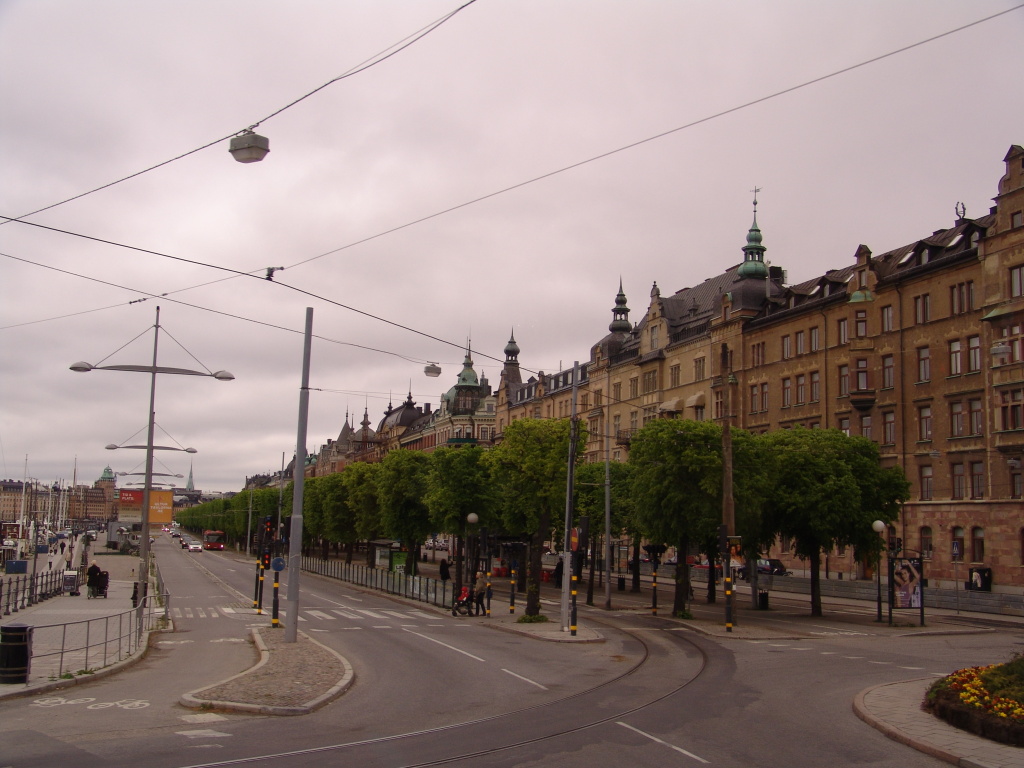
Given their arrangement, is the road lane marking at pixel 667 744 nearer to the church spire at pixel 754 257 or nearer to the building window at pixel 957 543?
the building window at pixel 957 543

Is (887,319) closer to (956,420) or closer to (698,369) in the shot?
(956,420)

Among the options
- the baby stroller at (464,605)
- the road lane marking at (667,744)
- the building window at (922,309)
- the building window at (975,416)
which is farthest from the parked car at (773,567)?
the road lane marking at (667,744)

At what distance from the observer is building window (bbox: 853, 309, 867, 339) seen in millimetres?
57625

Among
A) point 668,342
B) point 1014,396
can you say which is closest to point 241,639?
point 1014,396

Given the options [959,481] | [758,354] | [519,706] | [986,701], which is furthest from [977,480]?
[519,706]

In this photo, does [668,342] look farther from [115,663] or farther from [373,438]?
[373,438]

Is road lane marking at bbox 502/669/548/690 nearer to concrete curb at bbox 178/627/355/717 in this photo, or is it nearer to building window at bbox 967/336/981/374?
concrete curb at bbox 178/627/355/717

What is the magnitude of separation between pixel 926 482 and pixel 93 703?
4748cm

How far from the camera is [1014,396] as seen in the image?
46969mm

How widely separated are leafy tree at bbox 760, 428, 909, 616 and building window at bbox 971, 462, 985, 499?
10649 millimetres

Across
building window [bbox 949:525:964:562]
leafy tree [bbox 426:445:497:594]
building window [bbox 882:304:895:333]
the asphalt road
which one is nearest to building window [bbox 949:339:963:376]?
building window [bbox 882:304:895:333]

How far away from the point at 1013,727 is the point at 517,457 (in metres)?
25.0

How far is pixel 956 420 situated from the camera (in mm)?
51500

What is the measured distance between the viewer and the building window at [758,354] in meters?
67.7
